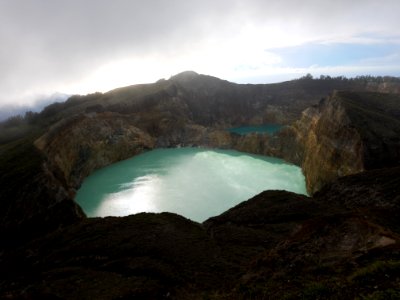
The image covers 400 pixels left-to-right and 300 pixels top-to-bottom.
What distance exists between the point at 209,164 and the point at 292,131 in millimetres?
25482

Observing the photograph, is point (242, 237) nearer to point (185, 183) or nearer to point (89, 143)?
point (185, 183)

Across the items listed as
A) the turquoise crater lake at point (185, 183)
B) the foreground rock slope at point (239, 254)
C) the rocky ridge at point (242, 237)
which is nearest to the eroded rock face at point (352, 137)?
the rocky ridge at point (242, 237)

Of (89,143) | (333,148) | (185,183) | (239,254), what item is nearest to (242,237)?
(239,254)

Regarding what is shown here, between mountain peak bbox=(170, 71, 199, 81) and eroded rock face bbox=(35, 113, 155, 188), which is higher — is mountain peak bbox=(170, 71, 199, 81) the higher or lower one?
the higher one

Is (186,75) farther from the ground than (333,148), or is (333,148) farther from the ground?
(186,75)

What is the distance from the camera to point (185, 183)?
68.5 meters

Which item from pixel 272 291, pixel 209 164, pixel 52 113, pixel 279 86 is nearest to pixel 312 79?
pixel 279 86

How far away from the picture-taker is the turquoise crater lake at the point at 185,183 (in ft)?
180

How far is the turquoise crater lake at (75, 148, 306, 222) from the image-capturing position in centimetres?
5478

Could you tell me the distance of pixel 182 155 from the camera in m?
104

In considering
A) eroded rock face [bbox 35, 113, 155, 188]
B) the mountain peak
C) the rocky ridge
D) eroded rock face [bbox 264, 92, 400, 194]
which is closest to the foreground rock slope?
the rocky ridge

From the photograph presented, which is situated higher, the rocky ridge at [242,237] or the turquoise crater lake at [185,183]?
the rocky ridge at [242,237]

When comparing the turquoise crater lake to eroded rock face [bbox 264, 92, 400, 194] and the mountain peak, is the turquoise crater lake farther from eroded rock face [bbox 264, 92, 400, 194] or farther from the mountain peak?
the mountain peak

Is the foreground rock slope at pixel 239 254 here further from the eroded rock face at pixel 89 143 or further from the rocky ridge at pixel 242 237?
the eroded rock face at pixel 89 143
